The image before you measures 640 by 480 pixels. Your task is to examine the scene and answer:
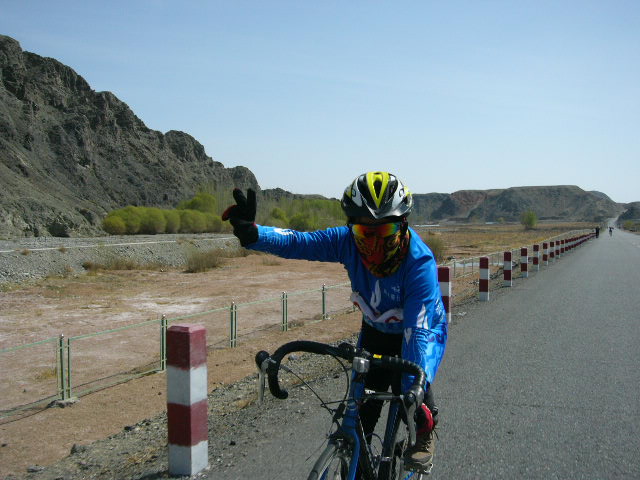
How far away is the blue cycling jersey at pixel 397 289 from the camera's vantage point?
269cm

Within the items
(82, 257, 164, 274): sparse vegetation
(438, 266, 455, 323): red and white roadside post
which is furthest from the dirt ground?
(438, 266, 455, 323): red and white roadside post

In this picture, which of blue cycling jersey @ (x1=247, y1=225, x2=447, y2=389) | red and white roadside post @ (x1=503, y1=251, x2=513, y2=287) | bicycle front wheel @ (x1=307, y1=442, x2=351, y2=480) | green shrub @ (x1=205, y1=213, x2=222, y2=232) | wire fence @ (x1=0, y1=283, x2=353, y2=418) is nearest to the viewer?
bicycle front wheel @ (x1=307, y1=442, x2=351, y2=480)

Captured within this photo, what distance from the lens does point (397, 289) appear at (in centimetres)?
295

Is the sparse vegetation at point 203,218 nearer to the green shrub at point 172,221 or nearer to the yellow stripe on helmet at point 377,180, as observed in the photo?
the green shrub at point 172,221

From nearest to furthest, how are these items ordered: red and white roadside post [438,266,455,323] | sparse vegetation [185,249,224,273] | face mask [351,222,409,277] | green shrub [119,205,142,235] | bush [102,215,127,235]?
face mask [351,222,409,277] < red and white roadside post [438,266,455,323] < sparse vegetation [185,249,224,273] < bush [102,215,127,235] < green shrub [119,205,142,235]

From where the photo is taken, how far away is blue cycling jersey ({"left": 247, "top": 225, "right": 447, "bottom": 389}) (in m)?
2.69

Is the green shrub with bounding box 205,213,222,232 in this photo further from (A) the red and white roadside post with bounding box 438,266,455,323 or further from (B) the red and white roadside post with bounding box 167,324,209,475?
(B) the red and white roadside post with bounding box 167,324,209,475

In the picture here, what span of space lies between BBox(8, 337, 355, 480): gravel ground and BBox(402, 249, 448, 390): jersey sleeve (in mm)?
1884

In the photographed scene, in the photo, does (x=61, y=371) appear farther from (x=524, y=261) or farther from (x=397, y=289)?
(x=524, y=261)

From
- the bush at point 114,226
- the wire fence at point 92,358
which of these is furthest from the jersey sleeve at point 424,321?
the bush at point 114,226

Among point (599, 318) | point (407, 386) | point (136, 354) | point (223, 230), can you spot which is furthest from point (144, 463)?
point (223, 230)

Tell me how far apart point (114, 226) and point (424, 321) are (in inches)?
2143

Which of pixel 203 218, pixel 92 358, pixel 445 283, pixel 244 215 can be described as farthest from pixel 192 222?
pixel 244 215

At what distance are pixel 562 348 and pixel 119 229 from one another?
50963mm
